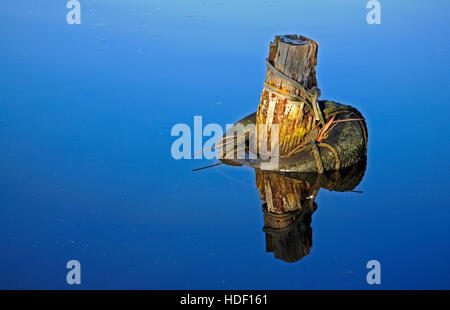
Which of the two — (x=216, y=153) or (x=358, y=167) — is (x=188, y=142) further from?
(x=358, y=167)

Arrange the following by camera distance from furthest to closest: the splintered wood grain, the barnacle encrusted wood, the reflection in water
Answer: the barnacle encrusted wood
the splintered wood grain
the reflection in water

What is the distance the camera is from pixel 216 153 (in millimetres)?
7863

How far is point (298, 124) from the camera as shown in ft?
25.1

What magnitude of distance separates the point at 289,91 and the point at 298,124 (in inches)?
16.1

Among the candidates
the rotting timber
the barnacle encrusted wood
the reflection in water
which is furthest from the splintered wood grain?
the barnacle encrusted wood

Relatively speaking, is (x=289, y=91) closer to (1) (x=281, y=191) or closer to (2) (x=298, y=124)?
(2) (x=298, y=124)

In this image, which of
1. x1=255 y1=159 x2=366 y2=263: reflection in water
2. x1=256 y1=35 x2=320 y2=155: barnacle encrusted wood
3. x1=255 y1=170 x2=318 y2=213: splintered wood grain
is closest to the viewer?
x1=255 y1=159 x2=366 y2=263: reflection in water

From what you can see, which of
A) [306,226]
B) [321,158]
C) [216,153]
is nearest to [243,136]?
[216,153]

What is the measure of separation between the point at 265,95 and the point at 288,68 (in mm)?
431

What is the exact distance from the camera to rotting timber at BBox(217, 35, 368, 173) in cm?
741


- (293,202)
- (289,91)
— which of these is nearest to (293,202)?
(293,202)

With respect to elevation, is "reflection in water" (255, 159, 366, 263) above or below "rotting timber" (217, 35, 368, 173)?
below

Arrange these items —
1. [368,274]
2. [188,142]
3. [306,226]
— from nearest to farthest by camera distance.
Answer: [368,274] → [306,226] → [188,142]

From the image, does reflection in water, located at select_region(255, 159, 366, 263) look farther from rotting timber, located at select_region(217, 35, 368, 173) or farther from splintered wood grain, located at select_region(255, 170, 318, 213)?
rotting timber, located at select_region(217, 35, 368, 173)
